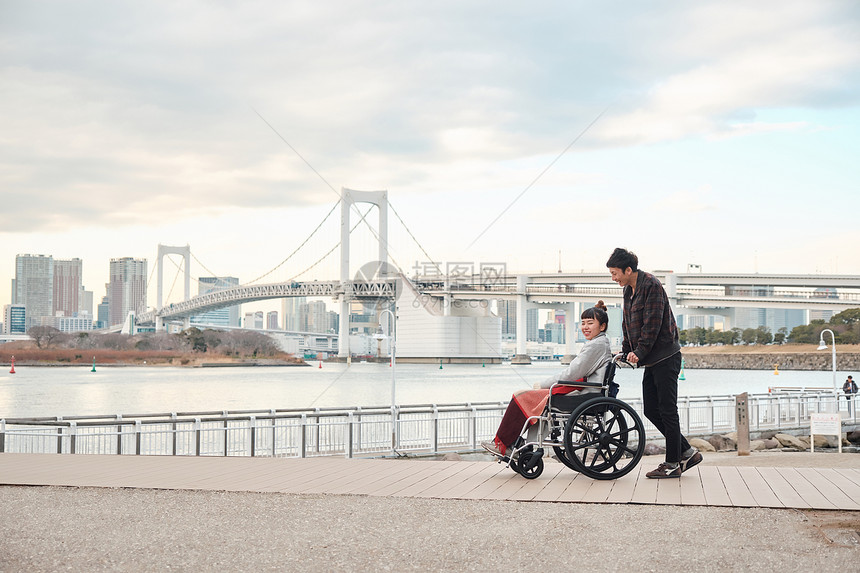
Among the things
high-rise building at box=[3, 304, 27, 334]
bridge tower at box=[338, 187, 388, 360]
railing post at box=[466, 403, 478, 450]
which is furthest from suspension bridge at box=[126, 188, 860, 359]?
high-rise building at box=[3, 304, 27, 334]

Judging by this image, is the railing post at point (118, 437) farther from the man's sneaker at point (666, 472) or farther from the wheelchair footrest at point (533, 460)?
the man's sneaker at point (666, 472)

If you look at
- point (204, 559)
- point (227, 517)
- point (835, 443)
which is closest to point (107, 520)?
point (227, 517)

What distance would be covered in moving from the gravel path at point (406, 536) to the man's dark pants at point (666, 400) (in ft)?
2.93

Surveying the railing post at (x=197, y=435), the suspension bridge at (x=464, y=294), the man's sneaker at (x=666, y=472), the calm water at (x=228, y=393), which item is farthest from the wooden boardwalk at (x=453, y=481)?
the suspension bridge at (x=464, y=294)

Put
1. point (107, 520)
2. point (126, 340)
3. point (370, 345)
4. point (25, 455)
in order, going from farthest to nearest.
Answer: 1. point (370, 345)
2. point (126, 340)
3. point (25, 455)
4. point (107, 520)

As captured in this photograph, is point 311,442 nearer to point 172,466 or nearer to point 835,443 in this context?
point 172,466

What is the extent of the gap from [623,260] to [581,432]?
1.07 m

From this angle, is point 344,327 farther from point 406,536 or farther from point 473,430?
point 406,536

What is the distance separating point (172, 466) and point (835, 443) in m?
15.2

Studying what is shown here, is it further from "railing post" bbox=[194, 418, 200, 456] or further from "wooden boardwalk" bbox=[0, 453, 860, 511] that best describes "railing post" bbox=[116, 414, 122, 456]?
"wooden boardwalk" bbox=[0, 453, 860, 511]

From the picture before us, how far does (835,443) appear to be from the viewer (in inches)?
Result: 673

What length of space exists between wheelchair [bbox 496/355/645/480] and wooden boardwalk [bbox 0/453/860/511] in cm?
10

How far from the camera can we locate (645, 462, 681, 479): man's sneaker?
16.3ft

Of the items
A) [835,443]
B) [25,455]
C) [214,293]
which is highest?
[214,293]
